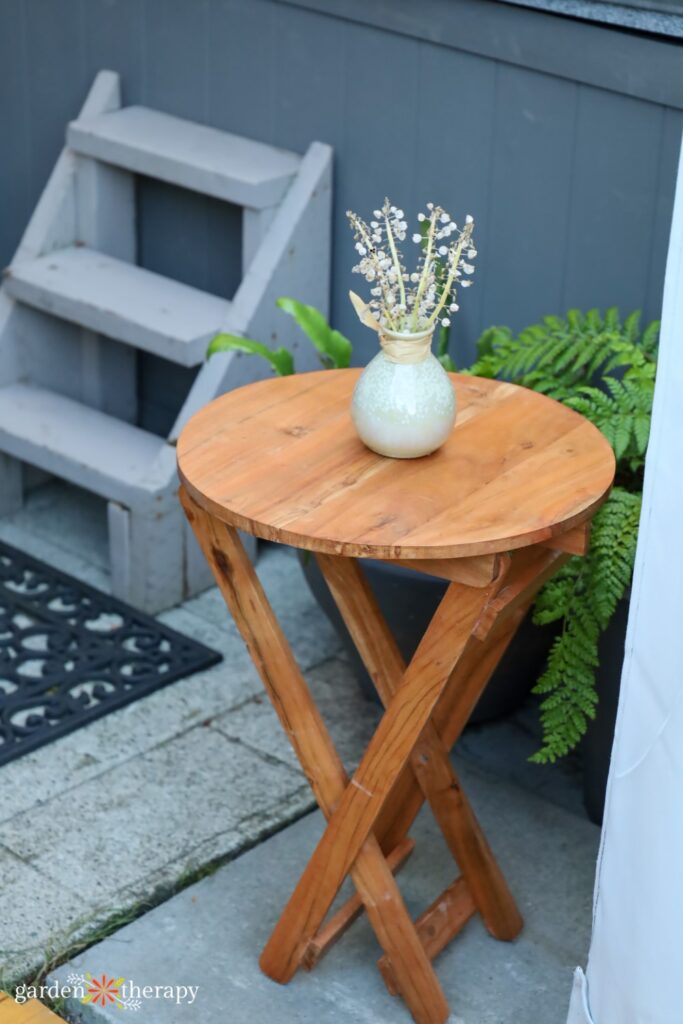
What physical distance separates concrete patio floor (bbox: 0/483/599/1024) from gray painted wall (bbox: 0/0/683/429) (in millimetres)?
959

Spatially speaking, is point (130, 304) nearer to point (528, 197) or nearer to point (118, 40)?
point (118, 40)

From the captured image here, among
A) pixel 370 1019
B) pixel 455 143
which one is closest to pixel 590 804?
pixel 370 1019

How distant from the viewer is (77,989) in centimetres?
248

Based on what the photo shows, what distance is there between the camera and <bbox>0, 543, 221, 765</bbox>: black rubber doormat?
3.21 metres

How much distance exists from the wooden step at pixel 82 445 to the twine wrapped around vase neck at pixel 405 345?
1312mm

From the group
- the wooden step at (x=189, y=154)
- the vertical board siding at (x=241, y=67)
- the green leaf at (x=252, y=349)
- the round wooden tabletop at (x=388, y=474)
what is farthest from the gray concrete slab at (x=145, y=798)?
the vertical board siding at (x=241, y=67)

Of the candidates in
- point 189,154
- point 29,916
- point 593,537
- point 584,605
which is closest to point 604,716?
point 584,605

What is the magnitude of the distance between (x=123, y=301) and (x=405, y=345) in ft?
5.21

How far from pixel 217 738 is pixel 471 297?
3.86 feet

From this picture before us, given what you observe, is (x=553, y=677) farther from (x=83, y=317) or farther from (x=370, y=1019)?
(x=83, y=317)

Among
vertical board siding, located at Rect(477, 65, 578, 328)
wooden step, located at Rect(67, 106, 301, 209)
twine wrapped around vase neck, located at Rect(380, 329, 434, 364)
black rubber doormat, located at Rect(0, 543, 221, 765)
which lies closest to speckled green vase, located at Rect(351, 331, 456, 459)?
twine wrapped around vase neck, located at Rect(380, 329, 434, 364)

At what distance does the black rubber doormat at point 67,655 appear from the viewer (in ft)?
10.5

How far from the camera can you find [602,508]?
8.31 ft

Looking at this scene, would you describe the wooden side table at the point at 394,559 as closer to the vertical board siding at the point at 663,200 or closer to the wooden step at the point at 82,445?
the vertical board siding at the point at 663,200
